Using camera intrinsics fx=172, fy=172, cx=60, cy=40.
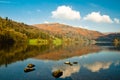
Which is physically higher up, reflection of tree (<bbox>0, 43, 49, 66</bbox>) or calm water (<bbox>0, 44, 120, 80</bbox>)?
reflection of tree (<bbox>0, 43, 49, 66</bbox>)

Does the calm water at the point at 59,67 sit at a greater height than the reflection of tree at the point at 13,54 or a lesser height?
lesser

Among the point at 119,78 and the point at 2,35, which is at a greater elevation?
the point at 2,35

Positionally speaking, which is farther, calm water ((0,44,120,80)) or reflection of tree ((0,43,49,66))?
reflection of tree ((0,43,49,66))

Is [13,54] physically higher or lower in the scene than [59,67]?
higher

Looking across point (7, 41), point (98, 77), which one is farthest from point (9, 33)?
point (98, 77)

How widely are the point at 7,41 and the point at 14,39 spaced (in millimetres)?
14468

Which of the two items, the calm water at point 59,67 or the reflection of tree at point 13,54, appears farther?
the reflection of tree at point 13,54

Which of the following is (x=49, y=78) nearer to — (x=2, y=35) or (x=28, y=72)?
(x=28, y=72)

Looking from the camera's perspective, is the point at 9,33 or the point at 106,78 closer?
the point at 106,78

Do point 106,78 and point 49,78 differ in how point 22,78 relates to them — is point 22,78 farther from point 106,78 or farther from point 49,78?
point 106,78

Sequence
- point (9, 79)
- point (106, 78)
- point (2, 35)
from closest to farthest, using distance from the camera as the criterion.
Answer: point (9, 79) → point (106, 78) → point (2, 35)

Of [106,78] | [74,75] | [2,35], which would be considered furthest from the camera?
[2,35]

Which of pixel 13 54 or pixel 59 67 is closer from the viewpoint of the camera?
pixel 59 67

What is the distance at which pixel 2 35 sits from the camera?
178 meters
